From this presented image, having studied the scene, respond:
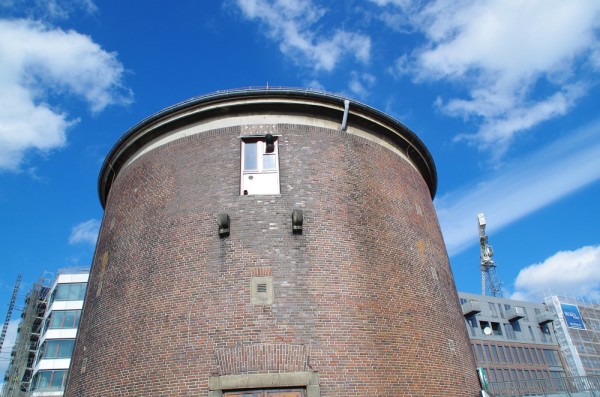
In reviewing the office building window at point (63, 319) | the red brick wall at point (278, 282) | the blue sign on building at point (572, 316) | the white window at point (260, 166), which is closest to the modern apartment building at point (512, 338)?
the blue sign on building at point (572, 316)

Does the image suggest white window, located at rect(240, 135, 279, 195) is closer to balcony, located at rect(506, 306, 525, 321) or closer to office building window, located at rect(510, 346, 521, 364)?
office building window, located at rect(510, 346, 521, 364)

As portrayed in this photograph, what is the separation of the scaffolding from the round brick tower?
170ft

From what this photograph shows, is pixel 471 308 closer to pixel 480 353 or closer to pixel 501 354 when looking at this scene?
pixel 480 353

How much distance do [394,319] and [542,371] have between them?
5966cm

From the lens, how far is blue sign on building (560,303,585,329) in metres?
62.7

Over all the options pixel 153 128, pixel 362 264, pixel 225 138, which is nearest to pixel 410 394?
pixel 362 264

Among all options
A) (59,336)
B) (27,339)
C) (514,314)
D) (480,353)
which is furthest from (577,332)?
(27,339)

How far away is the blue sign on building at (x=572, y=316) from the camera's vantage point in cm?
6270

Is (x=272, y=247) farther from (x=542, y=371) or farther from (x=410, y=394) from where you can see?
(x=542, y=371)

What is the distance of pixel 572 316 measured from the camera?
63375 mm

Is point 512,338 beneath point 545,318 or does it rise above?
beneath

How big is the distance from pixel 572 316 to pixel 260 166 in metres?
67.3

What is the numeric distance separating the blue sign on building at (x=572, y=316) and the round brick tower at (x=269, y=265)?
60504 millimetres

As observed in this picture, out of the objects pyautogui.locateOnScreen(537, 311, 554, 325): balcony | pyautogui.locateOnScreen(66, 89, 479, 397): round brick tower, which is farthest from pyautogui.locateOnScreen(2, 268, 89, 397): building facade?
pyautogui.locateOnScreen(537, 311, 554, 325): balcony
